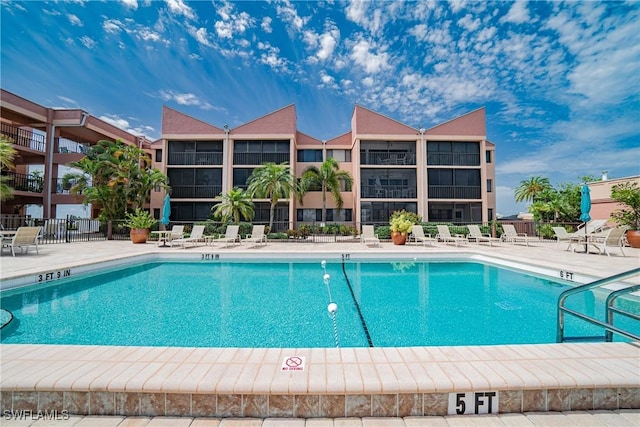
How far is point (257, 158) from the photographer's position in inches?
920

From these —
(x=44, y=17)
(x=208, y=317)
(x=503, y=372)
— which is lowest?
(x=208, y=317)

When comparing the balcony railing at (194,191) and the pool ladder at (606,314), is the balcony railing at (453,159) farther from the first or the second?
the pool ladder at (606,314)

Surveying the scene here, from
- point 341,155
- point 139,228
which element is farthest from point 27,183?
point 341,155

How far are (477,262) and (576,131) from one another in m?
23.8

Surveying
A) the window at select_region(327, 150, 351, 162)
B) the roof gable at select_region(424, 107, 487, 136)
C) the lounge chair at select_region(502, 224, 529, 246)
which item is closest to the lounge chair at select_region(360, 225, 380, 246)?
the lounge chair at select_region(502, 224, 529, 246)

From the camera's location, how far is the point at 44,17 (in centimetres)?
1120

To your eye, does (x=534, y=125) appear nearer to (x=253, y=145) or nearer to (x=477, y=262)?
(x=477, y=262)

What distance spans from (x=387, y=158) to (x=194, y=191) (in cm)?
1699

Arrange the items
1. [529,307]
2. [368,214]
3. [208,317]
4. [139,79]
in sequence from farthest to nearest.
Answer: [368,214]
[139,79]
[529,307]
[208,317]

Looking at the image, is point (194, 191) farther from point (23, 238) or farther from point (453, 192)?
point (453, 192)

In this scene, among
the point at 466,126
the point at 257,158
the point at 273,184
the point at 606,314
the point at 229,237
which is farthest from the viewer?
the point at 257,158

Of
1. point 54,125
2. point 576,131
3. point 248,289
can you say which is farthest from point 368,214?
point 54,125

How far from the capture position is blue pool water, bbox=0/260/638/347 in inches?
167

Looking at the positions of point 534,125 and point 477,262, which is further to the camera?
point 534,125
